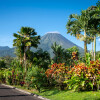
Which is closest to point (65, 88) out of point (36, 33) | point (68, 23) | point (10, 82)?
point (10, 82)

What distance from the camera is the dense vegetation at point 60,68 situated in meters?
10.7

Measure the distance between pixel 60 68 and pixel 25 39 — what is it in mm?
13648

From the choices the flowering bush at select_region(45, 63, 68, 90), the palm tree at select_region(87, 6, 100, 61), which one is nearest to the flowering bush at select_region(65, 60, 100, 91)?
the flowering bush at select_region(45, 63, 68, 90)

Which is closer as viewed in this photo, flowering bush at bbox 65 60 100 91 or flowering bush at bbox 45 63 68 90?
flowering bush at bbox 65 60 100 91

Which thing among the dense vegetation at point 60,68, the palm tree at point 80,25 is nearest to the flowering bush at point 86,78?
the dense vegetation at point 60,68

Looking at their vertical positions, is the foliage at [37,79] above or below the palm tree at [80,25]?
below

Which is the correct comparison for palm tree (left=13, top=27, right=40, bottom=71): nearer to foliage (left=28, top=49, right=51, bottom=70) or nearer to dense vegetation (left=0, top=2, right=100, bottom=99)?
dense vegetation (left=0, top=2, right=100, bottom=99)

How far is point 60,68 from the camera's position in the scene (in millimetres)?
13008

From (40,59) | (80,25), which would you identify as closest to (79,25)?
(80,25)

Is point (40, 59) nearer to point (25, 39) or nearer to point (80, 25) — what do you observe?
→ point (25, 39)

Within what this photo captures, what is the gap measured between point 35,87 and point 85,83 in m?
4.49

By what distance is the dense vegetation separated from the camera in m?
10.7

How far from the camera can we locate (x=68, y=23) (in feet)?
95.5

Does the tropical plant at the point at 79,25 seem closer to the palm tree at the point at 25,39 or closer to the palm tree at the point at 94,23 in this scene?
the palm tree at the point at 94,23
